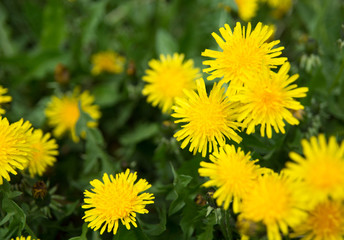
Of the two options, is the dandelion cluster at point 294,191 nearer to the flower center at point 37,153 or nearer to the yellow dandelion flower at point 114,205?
the yellow dandelion flower at point 114,205

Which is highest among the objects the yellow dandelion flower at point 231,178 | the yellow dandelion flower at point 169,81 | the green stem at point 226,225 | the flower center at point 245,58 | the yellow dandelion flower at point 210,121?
the yellow dandelion flower at point 169,81

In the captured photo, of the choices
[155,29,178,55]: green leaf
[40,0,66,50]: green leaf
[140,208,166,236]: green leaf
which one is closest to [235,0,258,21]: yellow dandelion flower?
[155,29,178,55]: green leaf

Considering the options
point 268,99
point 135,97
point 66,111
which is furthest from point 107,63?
point 268,99

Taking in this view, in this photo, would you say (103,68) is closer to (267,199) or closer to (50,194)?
(50,194)

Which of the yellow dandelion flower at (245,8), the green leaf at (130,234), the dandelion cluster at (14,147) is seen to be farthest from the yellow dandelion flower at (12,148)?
the yellow dandelion flower at (245,8)

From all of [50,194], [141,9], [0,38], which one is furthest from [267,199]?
[0,38]

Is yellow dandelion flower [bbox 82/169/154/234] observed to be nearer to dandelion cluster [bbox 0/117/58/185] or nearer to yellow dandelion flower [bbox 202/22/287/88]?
dandelion cluster [bbox 0/117/58/185]

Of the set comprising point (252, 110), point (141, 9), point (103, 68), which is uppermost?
point (141, 9)
